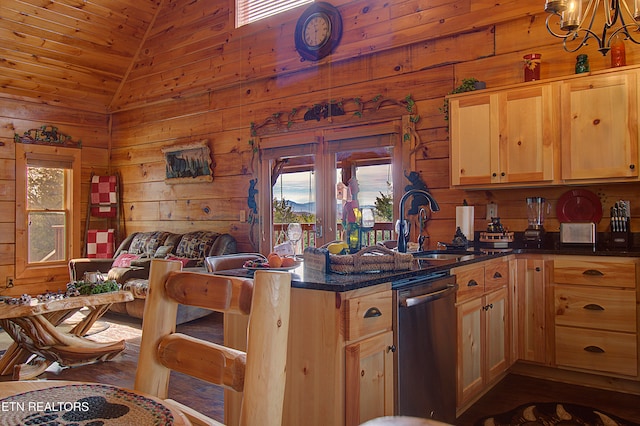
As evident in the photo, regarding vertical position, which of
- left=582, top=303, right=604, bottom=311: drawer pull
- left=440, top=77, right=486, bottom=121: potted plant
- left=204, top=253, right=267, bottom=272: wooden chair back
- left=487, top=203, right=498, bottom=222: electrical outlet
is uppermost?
left=440, top=77, right=486, bottom=121: potted plant

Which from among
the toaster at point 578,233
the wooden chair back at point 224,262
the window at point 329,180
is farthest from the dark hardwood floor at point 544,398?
Answer: the wooden chair back at point 224,262

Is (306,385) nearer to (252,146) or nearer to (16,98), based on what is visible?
(252,146)

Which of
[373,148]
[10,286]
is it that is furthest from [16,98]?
[373,148]

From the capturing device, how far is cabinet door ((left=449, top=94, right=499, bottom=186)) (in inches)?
Result: 144

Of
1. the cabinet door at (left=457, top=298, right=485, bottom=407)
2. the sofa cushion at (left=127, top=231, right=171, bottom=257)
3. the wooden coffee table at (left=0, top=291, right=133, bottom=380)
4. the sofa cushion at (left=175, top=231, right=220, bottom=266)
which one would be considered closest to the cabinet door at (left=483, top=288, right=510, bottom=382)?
the cabinet door at (left=457, top=298, right=485, bottom=407)

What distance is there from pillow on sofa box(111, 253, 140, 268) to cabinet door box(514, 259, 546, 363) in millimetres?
4352

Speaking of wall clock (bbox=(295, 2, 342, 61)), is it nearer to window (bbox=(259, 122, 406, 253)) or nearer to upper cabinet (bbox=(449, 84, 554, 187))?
window (bbox=(259, 122, 406, 253))

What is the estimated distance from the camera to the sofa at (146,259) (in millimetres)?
5023

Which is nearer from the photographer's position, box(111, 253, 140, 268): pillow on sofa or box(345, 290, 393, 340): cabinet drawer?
box(345, 290, 393, 340): cabinet drawer

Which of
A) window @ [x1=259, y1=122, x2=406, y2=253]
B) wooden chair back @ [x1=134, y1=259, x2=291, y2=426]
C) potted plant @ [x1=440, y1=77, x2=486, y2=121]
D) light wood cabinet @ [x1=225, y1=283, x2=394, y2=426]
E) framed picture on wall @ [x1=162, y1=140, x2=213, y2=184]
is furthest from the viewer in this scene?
framed picture on wall @ [x1=162, y1=140, x2=213, y2=184]

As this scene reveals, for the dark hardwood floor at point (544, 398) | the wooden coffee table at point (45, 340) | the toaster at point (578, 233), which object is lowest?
the dark hardwood floor at point (544, 398)

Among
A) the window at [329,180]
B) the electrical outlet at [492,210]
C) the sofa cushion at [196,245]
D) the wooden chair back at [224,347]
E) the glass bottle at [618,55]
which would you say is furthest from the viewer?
the sofa cushion at [196,245]

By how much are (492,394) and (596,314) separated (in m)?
0.87

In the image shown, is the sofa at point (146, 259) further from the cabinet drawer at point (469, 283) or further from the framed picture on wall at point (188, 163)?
the cabinet drawer at point (469, 283)
